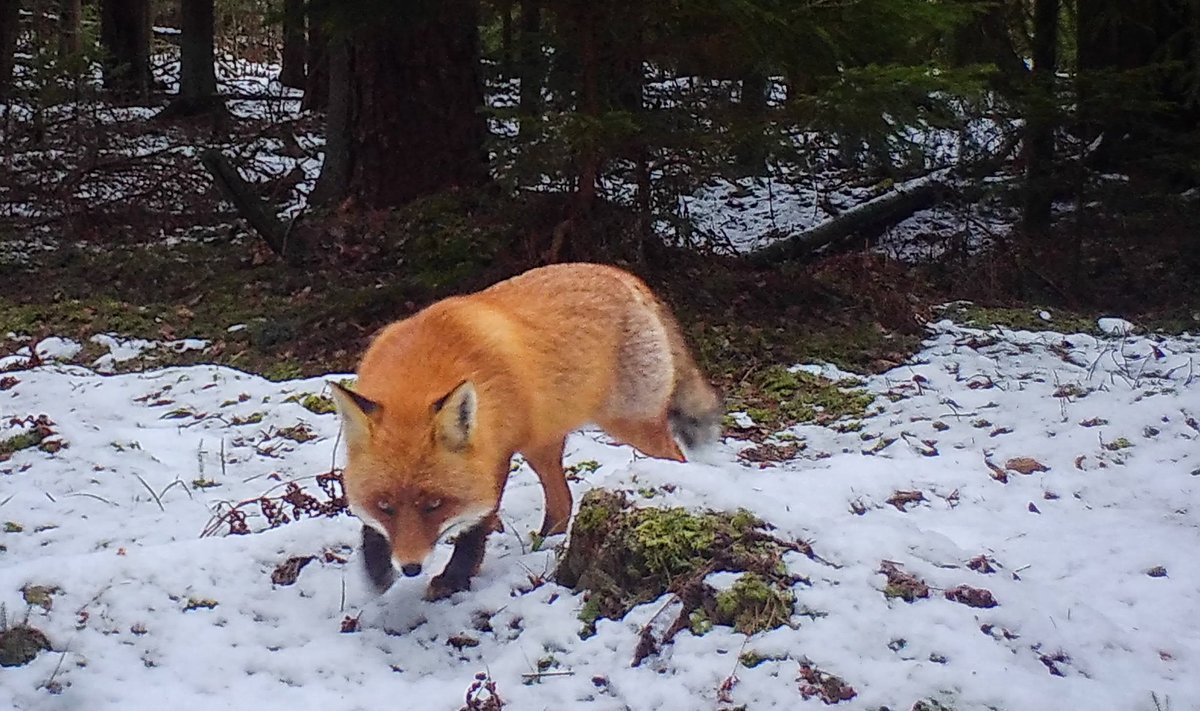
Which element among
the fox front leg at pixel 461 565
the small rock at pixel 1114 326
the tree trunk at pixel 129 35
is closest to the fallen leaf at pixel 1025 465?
the fox front leg at pixel 461 565

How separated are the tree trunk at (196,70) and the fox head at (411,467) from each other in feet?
48.1

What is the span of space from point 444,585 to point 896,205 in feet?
30.8

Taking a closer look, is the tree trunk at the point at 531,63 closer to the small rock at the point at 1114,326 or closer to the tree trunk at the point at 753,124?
the tree trunk at the point at 753,124

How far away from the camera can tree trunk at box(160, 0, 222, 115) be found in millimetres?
16188

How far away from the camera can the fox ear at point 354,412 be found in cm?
325

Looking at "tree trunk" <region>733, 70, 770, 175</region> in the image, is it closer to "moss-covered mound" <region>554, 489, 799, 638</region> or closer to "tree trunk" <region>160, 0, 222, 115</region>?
"moss-covered mound" <region>554, 489, 799, 638</region>

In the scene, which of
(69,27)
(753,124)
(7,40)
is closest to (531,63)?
(753,124)

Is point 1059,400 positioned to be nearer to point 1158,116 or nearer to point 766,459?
point 766,459

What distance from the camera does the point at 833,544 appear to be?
136 inches

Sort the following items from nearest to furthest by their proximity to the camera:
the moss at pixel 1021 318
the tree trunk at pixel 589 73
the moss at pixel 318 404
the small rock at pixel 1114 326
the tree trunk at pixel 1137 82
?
1. the moss at pixel 318 404
2. the tree trunk at pixel 589 73
3. the small rock at pixel 1114 326
4. the moss at pixel 1021 318
5. the tree trunk at pixel 1137 82

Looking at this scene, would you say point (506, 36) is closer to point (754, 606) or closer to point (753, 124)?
point (753, 124)

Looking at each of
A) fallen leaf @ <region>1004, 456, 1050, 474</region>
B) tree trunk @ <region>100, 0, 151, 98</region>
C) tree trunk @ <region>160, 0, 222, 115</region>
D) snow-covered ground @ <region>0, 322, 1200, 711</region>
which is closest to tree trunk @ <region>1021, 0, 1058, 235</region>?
snow-covered ground @ <region>0, 322, 1200, 711</region>

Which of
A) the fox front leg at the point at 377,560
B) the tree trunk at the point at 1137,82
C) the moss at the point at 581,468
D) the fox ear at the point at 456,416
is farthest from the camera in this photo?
the tree trunk at the point at 1137,82

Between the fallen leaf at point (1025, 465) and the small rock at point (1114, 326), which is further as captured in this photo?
the small rock at point (1114, 326)
